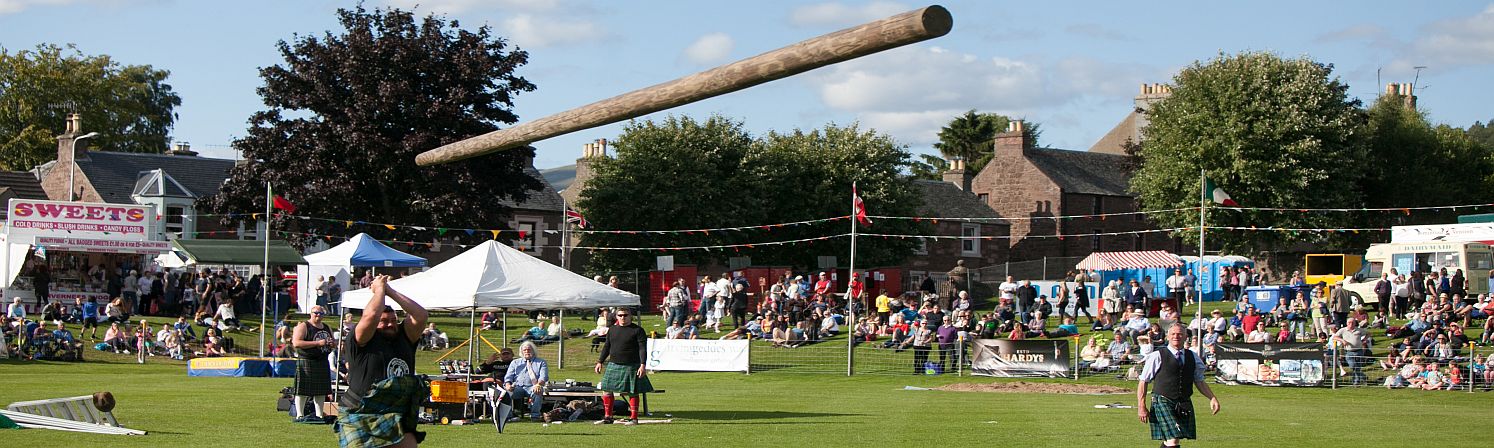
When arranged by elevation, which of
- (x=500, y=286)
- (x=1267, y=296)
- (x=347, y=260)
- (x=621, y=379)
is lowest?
(x=621, y=379)

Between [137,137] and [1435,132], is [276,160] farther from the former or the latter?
[1435,132]

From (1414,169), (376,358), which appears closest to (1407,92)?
(1414,169)

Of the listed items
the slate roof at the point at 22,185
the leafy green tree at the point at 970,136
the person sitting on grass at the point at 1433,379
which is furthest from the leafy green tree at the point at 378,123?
the leafy green tree at the point at 970,136

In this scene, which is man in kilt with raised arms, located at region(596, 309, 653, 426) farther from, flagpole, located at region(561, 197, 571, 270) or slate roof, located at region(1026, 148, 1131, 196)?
slate roof, located at region(1026, 148, 1131, 196)

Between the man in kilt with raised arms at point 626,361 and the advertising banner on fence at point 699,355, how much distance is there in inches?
456

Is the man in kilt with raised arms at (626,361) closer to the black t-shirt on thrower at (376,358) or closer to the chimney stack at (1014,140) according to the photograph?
the black t-shirt on thrower at (376,358)

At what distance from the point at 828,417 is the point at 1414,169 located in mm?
42067

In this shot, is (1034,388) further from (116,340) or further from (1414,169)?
(1414,169)

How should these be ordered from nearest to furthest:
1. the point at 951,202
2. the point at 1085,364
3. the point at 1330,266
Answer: the point at 1085,364
the point at 1330,266
the point at 951,202

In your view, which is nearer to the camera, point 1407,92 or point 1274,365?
point 1274,365

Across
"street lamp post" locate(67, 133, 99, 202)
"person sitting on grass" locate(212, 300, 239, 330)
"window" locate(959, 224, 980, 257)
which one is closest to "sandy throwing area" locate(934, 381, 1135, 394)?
"person sitting on grass" locate(212, 300, 239, 330)

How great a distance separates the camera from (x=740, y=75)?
161 inches

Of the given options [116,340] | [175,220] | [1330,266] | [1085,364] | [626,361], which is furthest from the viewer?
[175,220]

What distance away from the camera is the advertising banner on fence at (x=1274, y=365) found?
23.6m
